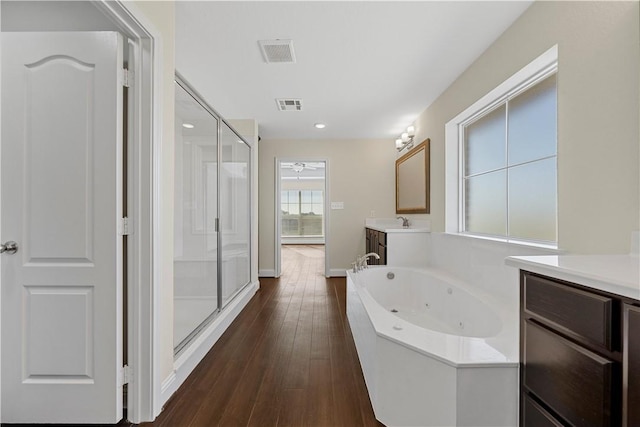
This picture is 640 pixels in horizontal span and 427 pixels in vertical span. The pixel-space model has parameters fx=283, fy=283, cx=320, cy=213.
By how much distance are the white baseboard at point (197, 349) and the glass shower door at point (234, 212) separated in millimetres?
122

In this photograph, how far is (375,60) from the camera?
2416mm

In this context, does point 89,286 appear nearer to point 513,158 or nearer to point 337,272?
point 513,158

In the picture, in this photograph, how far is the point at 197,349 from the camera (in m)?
2.03

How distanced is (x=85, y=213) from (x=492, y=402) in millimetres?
2096

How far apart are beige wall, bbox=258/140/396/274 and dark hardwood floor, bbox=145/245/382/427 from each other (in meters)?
1.93

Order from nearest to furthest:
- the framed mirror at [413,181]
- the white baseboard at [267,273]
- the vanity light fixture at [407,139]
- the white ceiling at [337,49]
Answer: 1. the white ceiling at [337,49]
2. the framed mirror at [413,181]
3. the vanity light fixture at [407,139]
4. the white baseboard at [267,273]

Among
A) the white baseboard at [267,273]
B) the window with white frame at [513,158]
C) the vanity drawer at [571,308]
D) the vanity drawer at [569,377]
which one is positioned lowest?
the white baseboard at [267,273]

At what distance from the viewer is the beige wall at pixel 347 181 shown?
196 inches

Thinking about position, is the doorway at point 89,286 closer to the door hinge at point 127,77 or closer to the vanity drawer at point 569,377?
the door hinge at point 127,77

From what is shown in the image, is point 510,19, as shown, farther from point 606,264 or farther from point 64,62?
point 64,62

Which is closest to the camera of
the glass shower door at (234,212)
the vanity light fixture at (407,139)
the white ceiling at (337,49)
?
the white ceiling at (337,49)

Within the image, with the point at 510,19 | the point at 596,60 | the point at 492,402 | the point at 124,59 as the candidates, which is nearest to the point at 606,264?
the point at 492,402

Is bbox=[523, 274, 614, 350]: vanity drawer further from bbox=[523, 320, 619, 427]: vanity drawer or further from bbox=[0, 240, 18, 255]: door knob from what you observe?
bbox=[0, 240, 18, 255]: door knob

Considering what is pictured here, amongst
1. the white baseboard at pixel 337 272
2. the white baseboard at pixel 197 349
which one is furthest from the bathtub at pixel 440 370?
the white baseboard at pixel 337 272
